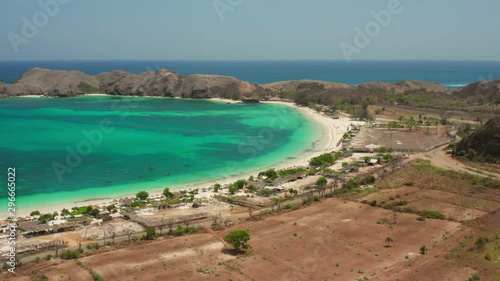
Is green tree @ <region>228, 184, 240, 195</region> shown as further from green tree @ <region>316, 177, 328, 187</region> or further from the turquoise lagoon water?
green tree @ <region>316, 177, 328, 187</region>

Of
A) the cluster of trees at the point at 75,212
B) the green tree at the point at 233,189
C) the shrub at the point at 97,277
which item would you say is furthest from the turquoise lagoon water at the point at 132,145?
the shrub at the point at 97,277

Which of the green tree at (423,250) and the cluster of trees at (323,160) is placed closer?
the green tree at (423,250)

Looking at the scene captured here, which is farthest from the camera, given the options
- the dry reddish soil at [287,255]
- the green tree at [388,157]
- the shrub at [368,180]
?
the green tree at [388,157]

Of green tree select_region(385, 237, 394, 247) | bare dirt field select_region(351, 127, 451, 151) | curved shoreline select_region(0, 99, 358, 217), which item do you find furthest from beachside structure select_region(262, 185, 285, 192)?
bare dirt field select_region(351, 127, 451, 151)

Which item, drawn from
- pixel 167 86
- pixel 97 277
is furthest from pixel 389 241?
pixel 167 86

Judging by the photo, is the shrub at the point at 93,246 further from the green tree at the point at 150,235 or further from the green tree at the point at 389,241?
the green tree at the point at 389,241

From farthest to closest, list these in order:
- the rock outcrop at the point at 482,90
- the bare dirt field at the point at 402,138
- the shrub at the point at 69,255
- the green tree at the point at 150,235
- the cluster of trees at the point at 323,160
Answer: the rock outcrop at the point at 482,90
the bare dirt field at the point at 402,138
the cluster of trees at the point at 323,160
the green tree at the point at 150,235
the shrub at the point at 69,255

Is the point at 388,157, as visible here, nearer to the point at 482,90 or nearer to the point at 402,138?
the point at 402,138
